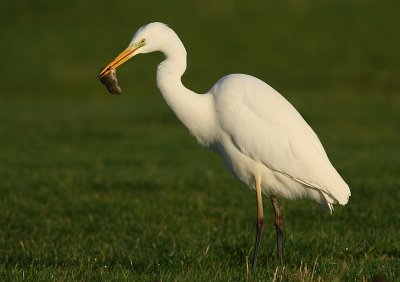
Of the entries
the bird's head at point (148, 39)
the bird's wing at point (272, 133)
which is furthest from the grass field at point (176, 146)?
the bird's head at point (148, 39)

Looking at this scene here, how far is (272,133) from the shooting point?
6.62 m

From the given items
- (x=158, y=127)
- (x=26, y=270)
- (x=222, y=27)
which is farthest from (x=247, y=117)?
(x=222, y=27)

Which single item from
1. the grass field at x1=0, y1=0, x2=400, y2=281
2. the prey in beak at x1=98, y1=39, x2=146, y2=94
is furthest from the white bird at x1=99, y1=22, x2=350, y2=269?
the grass field at x1=0, y1=0, x2=400, y2=281

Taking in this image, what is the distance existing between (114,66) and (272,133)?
4.61 feet

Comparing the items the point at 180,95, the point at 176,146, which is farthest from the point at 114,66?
the point at 176,146

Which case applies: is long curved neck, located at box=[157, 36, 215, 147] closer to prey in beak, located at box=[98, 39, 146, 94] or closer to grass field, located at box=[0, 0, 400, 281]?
prey in beak, located at box=[98, 39, 146, 94]

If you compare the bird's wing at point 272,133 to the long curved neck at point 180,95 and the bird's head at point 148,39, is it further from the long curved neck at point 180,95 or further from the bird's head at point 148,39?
the bird's head at point 148,39

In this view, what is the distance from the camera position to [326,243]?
6984 mm

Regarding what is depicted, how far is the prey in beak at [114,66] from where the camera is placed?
6137 millimetres

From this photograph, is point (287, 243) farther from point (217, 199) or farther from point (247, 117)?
point (217, 199)

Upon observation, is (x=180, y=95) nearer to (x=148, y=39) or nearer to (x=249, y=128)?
(x=148, y=39)

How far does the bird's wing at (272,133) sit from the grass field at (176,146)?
0.64 m

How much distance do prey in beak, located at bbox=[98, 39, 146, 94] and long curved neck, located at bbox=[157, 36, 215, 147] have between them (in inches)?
10.3

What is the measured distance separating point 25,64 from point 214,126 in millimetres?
22908
